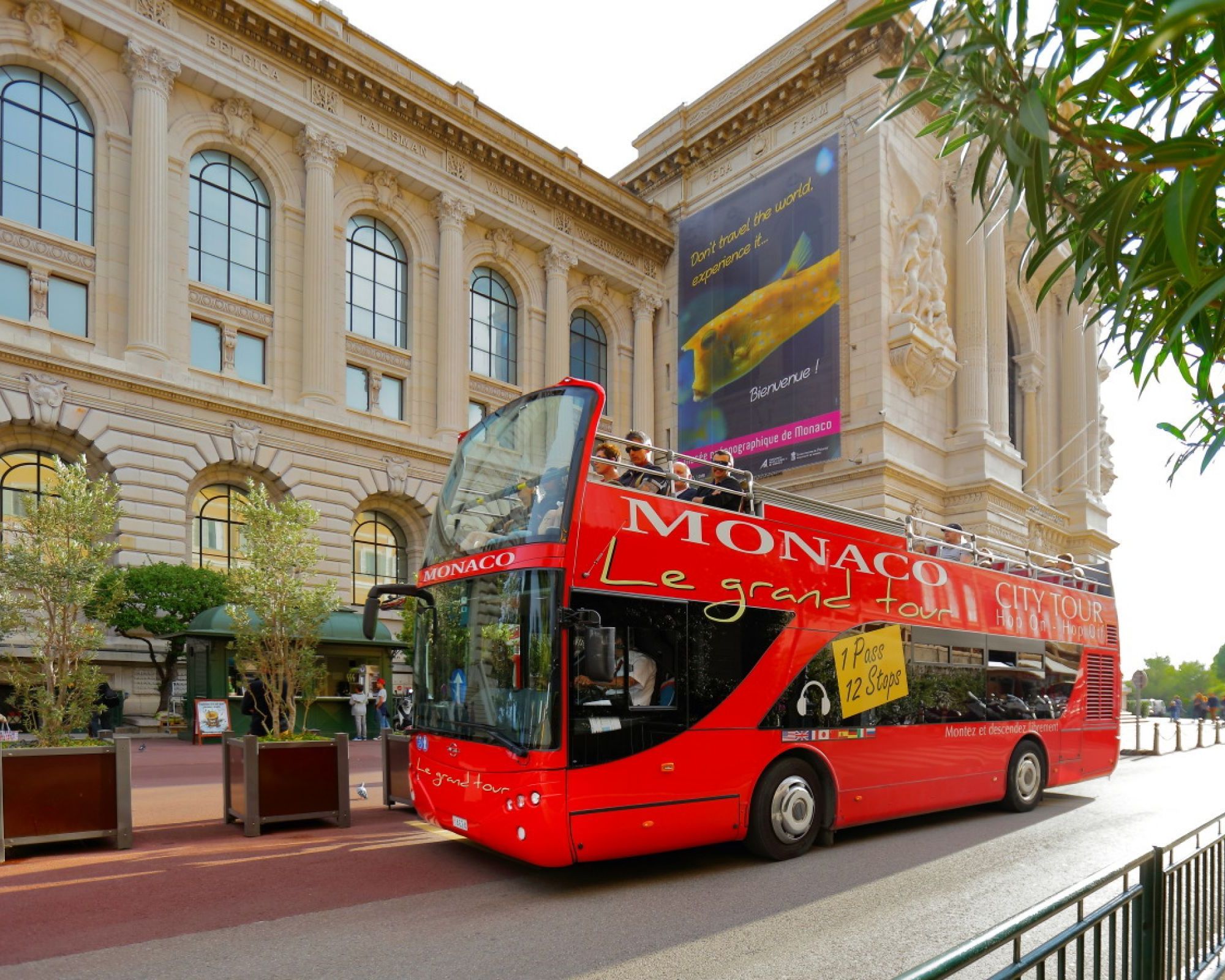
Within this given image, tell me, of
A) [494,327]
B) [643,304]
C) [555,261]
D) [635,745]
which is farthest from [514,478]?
[643,304]

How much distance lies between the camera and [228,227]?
29.1 meters

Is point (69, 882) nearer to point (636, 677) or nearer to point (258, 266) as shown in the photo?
point (636, 677)

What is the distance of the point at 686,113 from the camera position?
4156 centimetres

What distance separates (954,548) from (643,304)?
103 ft

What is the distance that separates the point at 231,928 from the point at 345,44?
30477mm

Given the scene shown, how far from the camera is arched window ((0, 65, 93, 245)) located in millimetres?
24547

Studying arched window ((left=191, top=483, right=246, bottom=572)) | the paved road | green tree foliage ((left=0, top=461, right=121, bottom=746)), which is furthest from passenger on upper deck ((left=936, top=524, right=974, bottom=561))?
arched window ((left=191, top=483, right=246, bottom=572))

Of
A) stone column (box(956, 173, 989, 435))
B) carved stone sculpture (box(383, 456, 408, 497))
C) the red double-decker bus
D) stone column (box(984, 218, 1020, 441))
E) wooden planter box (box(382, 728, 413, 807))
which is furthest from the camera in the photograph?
stone column (box(984, 218, 1020, 441))

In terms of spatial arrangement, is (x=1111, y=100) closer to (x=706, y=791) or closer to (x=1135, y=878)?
(x=1135, y=878)

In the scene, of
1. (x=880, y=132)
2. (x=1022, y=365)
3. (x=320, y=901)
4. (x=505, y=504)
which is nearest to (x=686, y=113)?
(x=880, y=132)

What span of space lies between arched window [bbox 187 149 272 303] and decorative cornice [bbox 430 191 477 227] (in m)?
6.29

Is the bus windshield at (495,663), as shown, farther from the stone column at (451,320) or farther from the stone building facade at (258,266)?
the stone column at (451,320)

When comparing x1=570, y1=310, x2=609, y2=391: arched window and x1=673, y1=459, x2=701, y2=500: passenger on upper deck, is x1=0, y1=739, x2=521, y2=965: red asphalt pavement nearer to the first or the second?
x1=673, y1=459, x2=701, y2=500: passenger on upper deck

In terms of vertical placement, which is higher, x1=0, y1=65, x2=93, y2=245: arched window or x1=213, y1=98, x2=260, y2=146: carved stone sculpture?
x1=213, y1=98, x2=260, y2=146: carved stone sculpture
